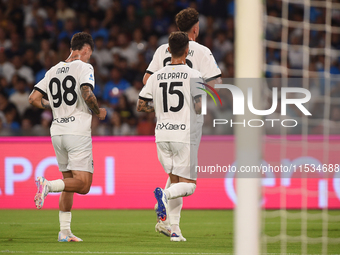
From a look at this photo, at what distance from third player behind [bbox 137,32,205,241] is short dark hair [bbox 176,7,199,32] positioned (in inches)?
23.5

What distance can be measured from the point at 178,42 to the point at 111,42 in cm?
673

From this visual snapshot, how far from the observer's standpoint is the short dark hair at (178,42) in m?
5.06

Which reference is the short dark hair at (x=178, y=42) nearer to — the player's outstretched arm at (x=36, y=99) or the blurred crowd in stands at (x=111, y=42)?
the player's outstretched arm at (x=36, y=99)

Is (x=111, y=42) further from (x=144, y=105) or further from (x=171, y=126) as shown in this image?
(x=171, y=126)

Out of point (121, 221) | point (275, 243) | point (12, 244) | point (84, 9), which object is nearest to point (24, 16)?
point (84, 9)

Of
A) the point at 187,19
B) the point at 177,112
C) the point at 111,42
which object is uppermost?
the point at 111,42

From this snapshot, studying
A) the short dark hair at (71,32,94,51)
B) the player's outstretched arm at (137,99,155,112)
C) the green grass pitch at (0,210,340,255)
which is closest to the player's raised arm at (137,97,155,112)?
the player's outstretched arm at (137,99,155,112)

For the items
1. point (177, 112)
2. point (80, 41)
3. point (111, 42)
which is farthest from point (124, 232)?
point (111, 42)

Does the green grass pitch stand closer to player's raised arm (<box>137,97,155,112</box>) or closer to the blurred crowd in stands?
player's raised arm (<box>137,97,155,112</box>)

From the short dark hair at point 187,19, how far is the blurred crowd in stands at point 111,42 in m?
3.90

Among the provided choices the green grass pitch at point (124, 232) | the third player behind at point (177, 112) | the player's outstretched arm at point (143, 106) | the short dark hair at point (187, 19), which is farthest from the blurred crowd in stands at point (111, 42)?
the third player behind at point (177, 112)

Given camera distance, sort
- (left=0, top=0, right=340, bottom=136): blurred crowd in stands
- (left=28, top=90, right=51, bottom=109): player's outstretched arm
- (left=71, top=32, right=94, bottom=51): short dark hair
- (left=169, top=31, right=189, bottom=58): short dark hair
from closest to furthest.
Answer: (left=169, top=31, right=189, bottom=58): short dark hair
(left=71, top=32, right=94, bottom=51): short dark hair
(left=28, top=90, right=51, bottom=109): player's outstretched arm
(left=0, top=0, right=340, bottom=136): blurred crowd in stands

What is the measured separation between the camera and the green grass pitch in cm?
482

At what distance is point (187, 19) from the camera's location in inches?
224
